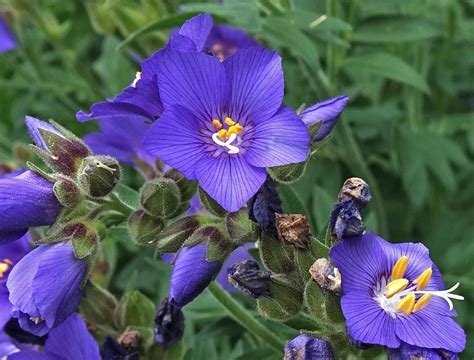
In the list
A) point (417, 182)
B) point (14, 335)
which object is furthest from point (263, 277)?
point (417, 182)

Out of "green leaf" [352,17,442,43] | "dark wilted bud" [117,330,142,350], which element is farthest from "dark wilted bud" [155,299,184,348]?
"green leaf" [352,17,442,43]

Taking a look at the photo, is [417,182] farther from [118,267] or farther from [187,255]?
[187,255]

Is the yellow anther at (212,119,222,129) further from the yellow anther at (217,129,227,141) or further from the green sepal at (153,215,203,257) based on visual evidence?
the green sepal at (153,215,203,257)

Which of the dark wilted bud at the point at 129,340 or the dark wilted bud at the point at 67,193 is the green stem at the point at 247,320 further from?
the dark wilted bud at the point at 67,193

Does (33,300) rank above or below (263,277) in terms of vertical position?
above

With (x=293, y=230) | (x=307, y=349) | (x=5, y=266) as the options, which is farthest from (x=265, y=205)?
(x=5, y=266)

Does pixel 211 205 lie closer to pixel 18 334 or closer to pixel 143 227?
pixel 143 227

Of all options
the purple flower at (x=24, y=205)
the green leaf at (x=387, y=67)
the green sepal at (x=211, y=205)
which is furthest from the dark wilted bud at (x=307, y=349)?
the green leaf at (x=387, y=67)
